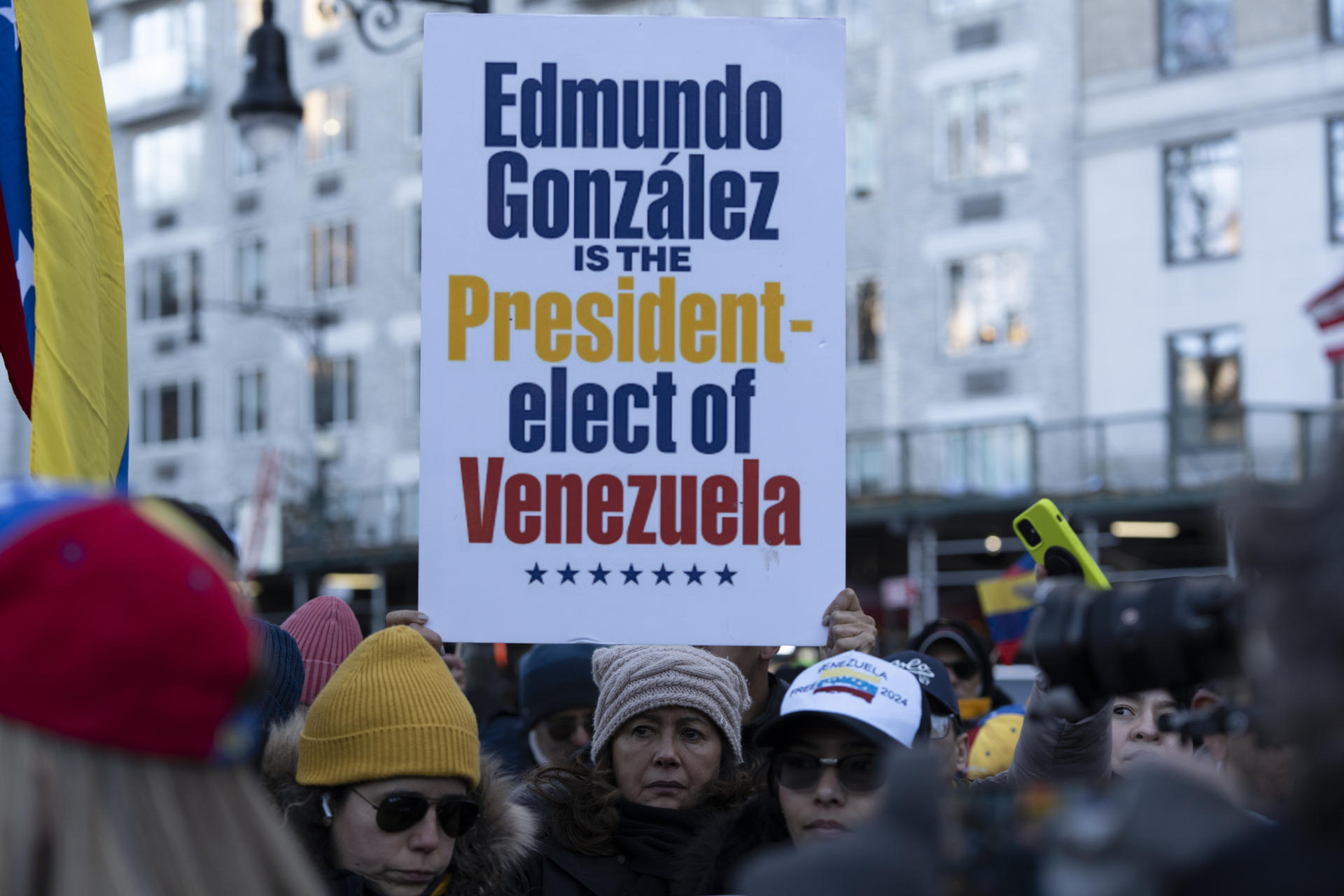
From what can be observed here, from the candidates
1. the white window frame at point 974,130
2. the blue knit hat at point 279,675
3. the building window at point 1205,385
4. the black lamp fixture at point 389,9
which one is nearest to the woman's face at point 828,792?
the blue knit hat at point 279,675

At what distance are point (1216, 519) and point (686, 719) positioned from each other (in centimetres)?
216

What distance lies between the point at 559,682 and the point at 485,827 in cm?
202

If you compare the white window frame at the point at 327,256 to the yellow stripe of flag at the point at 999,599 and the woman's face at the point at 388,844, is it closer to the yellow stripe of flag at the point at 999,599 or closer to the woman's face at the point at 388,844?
the yellow stripe of flag at the point at 999,599

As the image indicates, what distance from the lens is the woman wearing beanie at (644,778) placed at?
3414 millimetres

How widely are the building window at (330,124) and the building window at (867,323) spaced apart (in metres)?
12.2

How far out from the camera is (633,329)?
12.5 feet

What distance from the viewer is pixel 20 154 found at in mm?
3549

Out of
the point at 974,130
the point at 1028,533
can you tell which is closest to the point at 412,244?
the point at 974,130

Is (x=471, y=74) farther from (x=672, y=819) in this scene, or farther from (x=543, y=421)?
(x=672, y=819)

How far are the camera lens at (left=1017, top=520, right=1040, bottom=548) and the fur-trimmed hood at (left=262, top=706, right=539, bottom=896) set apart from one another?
116 cm

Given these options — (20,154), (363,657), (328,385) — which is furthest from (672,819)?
(328,385)

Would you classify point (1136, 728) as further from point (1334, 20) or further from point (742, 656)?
point (1334, 20)

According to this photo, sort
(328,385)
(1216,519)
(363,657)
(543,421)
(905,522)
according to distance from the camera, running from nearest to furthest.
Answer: (1216,519) → (363,657) → (543,421) → (905,522) → (328,385)

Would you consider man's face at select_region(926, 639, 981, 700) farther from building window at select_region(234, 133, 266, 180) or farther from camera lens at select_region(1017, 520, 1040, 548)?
building window at select_region(234, 133, 266, 180)
